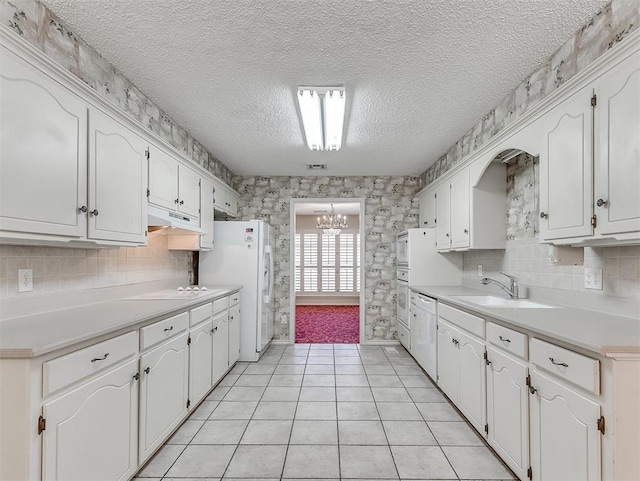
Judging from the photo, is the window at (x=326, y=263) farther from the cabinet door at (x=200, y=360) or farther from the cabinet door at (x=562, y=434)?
the cabinet door at (x=562, y=434)

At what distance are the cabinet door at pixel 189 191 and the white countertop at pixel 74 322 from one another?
95 centimetres

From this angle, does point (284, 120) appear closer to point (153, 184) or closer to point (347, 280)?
point (153, 184)

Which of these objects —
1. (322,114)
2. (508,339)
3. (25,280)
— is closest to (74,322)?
(25,280)

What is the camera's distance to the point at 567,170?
5.81 feet

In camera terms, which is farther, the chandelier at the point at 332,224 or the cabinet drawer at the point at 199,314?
the chandelier at the point at 332,224

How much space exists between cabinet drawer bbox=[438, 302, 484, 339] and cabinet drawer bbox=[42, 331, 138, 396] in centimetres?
211

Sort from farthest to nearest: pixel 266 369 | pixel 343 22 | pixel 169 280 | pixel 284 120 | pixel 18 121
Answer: pixel 266 369 → pixel 169 280 → pixel 284 120 → pixel 343 22 → pixel 18 121

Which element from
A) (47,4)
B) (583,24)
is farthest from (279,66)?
(583,24)

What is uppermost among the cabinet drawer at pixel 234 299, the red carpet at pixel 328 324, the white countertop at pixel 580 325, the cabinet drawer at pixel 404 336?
the white countertop at pixel 580 325

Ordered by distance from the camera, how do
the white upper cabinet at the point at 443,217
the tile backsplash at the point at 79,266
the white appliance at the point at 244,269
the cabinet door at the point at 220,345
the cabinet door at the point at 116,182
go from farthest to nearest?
the white appliance at the point at 244,269 < the white upper cabinet at the point at 443,217 < the cabinet door at the point at 220,345 < the cabinet door at the point at 116,182 < the tile backsplash at the point at 79,266

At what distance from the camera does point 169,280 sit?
350cm

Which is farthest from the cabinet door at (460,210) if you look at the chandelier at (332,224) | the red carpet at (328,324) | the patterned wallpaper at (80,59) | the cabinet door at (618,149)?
the chandelier at (332,224)

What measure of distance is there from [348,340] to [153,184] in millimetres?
3592

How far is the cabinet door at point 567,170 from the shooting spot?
1.63 meters
